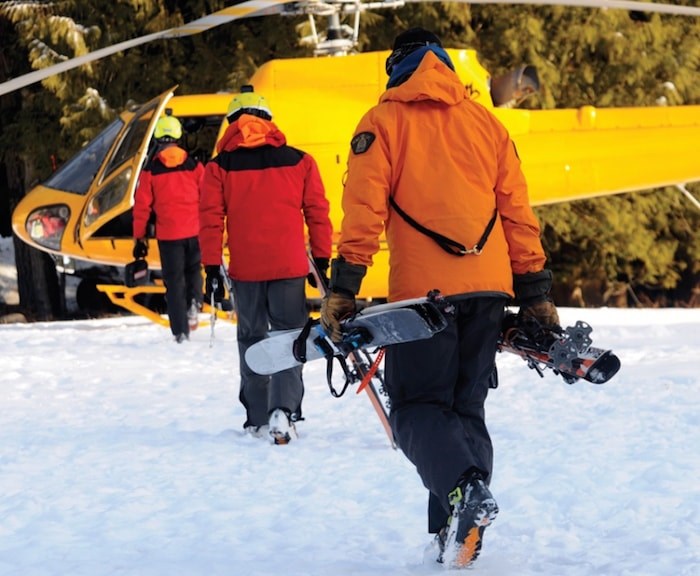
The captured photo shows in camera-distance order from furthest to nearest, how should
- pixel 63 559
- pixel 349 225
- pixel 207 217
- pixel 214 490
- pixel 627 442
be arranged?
pixel 207 217
pixel 627 442
pixel 214 490
pixel 63 559
pixel 349 225

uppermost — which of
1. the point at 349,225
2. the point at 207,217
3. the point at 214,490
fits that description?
the point at 349,225

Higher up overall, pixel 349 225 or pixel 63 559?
pixel 349 225

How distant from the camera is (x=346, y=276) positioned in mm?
3945

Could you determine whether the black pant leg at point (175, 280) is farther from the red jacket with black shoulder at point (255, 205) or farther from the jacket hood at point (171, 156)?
the red jacket with black shoulder at point (255, 205)

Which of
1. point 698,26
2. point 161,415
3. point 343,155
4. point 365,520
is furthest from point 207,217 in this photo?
point 698,26

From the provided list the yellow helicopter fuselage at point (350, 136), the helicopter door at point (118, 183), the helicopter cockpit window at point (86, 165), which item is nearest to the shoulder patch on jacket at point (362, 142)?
the yellow helicopter fuselage at point (350, 136)

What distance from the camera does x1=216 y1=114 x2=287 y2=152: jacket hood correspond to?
630 centimetres

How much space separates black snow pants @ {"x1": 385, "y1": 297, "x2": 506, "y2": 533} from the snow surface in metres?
0.34

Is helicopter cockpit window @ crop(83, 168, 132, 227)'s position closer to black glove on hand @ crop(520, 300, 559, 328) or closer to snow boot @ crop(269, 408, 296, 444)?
snow boot @ crop(269, 408, 296, 444)

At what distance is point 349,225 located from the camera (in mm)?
Result: 3934

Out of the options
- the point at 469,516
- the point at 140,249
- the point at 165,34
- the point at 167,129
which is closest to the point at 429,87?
the point at 469,516

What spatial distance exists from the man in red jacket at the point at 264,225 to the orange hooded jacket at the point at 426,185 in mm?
2423

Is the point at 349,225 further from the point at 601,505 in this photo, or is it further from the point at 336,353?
the point at 601,505

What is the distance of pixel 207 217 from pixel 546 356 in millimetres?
2768
